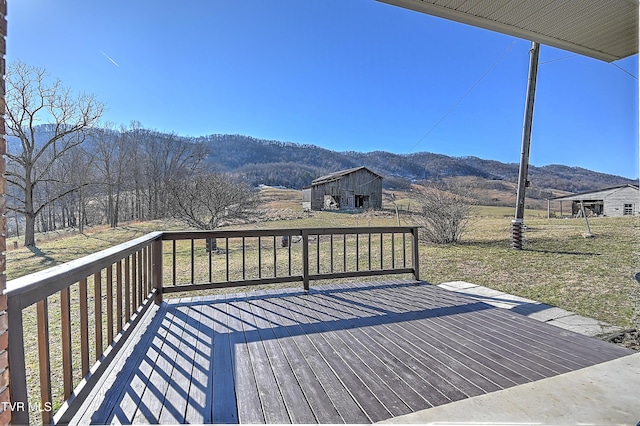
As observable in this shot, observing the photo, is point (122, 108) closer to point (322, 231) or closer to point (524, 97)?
point (322, 231)

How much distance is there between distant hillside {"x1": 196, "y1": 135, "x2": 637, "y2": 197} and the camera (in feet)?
30.0

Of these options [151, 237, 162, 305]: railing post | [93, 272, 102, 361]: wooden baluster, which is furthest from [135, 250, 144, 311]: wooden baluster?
[93, 272, 102, 361]: wooden baluster

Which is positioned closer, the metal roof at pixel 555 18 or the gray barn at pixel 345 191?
the metal roof at pixel 555 18

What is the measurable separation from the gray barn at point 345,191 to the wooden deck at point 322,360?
21.0 ft

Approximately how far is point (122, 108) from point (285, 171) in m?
4.99

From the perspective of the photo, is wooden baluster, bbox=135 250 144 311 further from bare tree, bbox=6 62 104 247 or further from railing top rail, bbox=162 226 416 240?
bare tree, bbox=6 62 104 247

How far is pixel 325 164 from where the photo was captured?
980 cm

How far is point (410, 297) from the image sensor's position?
10.2 ft

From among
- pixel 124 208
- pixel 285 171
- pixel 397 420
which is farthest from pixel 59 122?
pixel 397 420

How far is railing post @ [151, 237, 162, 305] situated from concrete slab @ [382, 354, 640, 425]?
247 cm

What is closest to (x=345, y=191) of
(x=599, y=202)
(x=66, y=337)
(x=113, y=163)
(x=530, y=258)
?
(x=530, y=258)

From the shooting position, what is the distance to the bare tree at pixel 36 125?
3.97 metres

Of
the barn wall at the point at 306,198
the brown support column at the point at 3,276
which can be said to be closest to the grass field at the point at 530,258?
the barn wall at the point at 306,198

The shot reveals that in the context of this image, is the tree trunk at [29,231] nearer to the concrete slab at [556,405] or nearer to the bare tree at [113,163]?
the bare tree at [113,163]
